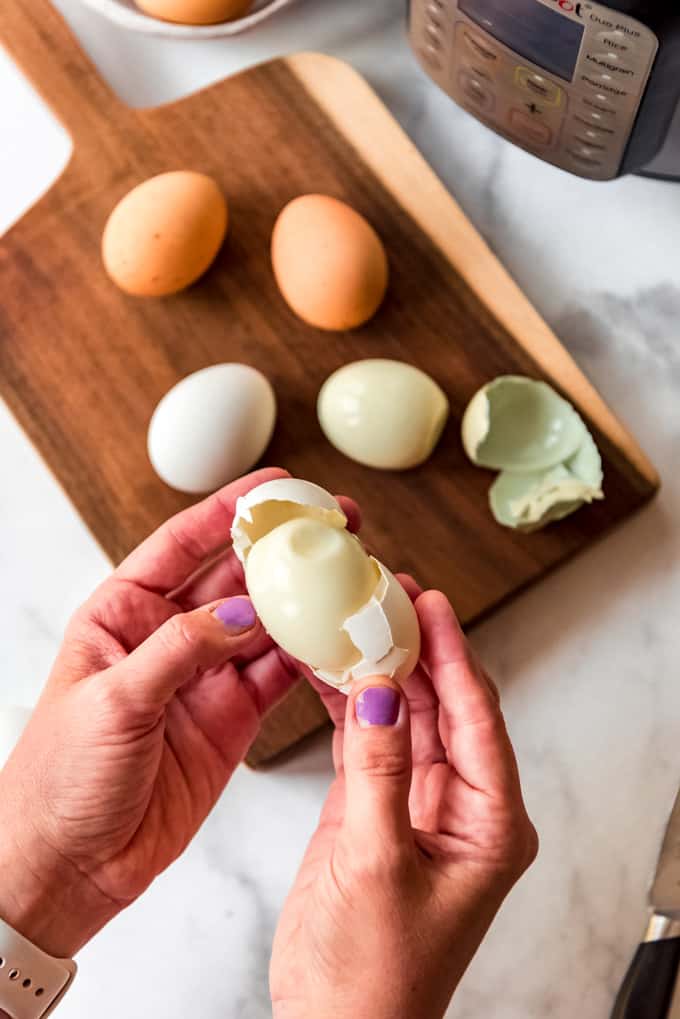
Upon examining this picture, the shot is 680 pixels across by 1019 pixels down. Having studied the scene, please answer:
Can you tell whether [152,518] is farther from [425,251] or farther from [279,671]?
[425,251]

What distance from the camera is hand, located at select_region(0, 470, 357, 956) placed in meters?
0.80

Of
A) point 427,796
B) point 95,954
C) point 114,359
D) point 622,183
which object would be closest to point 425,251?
point 622,183

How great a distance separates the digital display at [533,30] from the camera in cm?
88

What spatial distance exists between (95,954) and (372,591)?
0.54 meters

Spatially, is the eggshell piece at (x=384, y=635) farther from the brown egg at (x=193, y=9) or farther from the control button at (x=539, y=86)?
the brown egg at (x=193, y=9)

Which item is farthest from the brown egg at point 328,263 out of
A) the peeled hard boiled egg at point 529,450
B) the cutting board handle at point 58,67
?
the cutting board handle at point 58,67

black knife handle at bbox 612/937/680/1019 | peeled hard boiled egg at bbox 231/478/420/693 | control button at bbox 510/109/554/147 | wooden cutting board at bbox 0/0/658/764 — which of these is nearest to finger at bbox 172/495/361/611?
wooden cutting board at bbox 0/0/658/764

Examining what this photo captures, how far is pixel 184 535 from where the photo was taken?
96 cm

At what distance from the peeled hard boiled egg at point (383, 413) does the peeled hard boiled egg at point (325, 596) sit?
0.25 m

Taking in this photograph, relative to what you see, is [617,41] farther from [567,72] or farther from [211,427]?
[211,427]

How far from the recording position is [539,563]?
1077mm

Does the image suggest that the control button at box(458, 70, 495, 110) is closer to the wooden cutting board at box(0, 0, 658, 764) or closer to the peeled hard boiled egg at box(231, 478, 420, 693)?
the wooden cutting board at box(0, 0, 658, 764)

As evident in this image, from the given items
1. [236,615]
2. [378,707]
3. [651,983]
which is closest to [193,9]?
[236,615]

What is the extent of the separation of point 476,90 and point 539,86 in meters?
0.10
